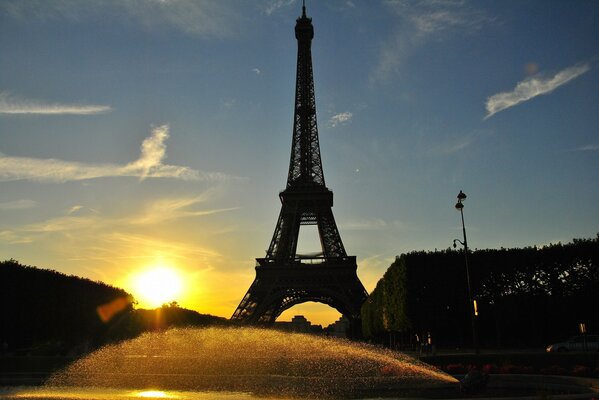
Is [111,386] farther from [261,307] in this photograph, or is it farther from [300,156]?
[300,156]

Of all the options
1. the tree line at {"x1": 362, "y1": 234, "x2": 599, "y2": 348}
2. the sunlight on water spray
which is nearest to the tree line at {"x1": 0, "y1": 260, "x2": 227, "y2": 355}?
the sunlight on water spray

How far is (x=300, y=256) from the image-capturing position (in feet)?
238

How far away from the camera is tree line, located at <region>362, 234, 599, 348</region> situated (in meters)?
41.3

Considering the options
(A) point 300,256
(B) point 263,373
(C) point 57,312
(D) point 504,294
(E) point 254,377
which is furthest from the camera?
(A) point 300,256

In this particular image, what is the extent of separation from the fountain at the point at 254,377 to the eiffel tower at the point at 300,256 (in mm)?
34626

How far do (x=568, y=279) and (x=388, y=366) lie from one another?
94.5 ft

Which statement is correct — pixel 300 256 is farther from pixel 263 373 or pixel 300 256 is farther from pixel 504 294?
pixel 263 373

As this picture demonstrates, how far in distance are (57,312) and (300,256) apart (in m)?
36.3

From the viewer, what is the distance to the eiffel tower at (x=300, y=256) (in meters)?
69.1

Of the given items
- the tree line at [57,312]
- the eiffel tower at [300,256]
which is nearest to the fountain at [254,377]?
the tree line at [57,312]

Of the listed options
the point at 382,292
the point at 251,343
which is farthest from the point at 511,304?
the point at 251,343

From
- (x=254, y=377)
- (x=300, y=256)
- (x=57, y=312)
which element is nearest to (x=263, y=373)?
(x=254, y=377)

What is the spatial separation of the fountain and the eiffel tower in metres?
34.6

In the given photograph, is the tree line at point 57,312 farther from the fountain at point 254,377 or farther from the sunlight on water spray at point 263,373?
the sunlight on water spray at point 263,373
